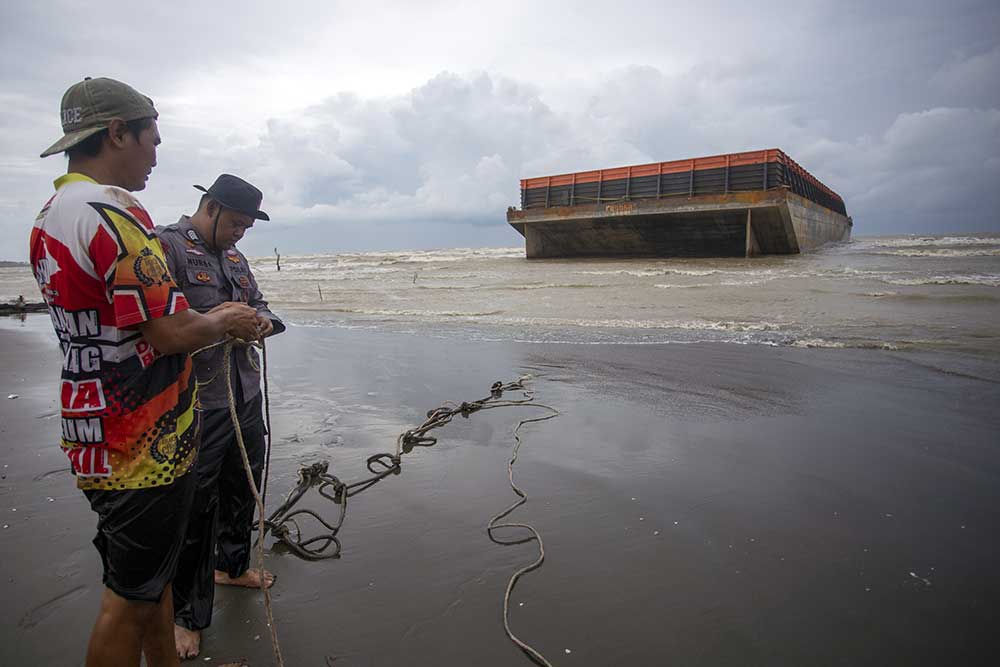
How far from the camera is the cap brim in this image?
1513 millimetres

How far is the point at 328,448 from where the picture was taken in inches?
166

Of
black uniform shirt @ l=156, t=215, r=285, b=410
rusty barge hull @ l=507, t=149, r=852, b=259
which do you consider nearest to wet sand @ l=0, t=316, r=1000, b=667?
black uniform shirt @ l=156, t=215, r=285, b=410

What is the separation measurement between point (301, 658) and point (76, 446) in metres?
1.13

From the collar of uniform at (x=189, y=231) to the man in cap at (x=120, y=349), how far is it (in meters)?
0.76

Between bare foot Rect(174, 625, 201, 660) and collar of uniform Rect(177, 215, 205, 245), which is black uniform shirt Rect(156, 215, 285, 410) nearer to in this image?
collar of uniform Rect(177, 215, 205, 245)

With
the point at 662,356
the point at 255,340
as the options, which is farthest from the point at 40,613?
the point at 662,356

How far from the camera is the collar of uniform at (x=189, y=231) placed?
95.0 inches

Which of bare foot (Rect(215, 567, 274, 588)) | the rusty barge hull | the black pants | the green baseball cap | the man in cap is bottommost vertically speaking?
bare foot (Rect(215, 567, 274, 588))

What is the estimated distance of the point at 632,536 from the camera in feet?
9.09

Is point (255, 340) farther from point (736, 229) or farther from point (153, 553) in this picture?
point (736, 229)

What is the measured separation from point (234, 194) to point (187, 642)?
1.84 m

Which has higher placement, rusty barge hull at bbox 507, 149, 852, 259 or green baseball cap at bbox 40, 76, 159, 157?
rusty barge hull at bbox 507, 149, 852, 259

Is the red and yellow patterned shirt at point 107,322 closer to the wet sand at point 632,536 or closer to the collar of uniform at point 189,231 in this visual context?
the collar of uniform at point 189,231

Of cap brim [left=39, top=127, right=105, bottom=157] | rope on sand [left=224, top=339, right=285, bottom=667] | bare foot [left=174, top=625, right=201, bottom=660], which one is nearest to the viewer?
cap brim [left=39, top=127, right=105, bottom=157]
